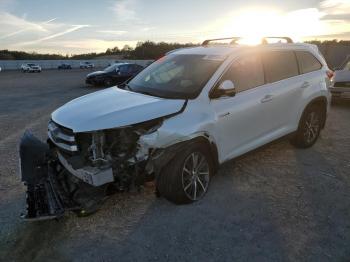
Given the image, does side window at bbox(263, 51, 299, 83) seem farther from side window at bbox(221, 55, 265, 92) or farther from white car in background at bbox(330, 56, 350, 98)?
white car in background at bbox(330, 56, 350, 98)

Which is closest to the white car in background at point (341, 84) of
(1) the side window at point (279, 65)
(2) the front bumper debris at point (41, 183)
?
(1) the side window at point (279, 65)

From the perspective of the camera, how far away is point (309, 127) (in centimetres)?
654

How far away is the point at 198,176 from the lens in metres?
4.55

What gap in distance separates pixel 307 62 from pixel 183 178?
3522mm

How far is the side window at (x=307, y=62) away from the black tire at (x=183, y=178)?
2.80m

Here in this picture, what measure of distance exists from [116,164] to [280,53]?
3418 millimetres

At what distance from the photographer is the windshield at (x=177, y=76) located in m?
4.70

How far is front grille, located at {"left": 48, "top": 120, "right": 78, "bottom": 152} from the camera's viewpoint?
13.4 ft

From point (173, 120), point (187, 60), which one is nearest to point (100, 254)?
point (173, 120)

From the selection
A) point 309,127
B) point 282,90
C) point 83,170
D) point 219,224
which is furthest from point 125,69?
point 219,224

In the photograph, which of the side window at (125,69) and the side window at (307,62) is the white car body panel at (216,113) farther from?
the side window at (125,69)

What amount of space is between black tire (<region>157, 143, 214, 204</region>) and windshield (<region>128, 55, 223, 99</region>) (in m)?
0.74

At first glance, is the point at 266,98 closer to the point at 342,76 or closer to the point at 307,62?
the point at 307,62

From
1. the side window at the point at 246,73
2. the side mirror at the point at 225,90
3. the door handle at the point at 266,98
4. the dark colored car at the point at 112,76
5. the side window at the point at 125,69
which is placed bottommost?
the dark colored car at the point at 112,76
